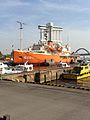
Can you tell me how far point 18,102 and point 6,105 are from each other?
1100mm

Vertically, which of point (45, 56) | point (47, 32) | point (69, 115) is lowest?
point (69, 115)

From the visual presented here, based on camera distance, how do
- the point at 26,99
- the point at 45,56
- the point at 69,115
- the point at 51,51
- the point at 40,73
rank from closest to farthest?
the point at 69,115 < the point at 26,99 < the point at 40,73 < the point at 45,56 < the point at 51,51

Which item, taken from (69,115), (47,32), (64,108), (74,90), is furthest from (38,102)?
(47,32)

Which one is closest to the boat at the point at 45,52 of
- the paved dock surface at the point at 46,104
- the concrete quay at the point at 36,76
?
the concrete quay at the point at 36,76

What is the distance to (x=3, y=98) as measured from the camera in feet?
56.6

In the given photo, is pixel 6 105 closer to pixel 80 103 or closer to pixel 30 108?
pixel 30 108

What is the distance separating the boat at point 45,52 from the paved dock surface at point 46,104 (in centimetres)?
4164

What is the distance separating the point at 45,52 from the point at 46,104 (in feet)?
168

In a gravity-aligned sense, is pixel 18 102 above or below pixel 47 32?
below

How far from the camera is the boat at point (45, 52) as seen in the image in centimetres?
6172

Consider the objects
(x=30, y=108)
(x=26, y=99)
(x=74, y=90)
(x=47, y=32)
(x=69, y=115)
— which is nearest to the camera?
(x=69, y=115)

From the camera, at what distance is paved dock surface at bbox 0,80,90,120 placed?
1289cm

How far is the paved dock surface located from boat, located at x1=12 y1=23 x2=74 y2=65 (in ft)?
137

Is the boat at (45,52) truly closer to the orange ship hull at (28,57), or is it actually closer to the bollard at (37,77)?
the orange ship hull at (28,57)
